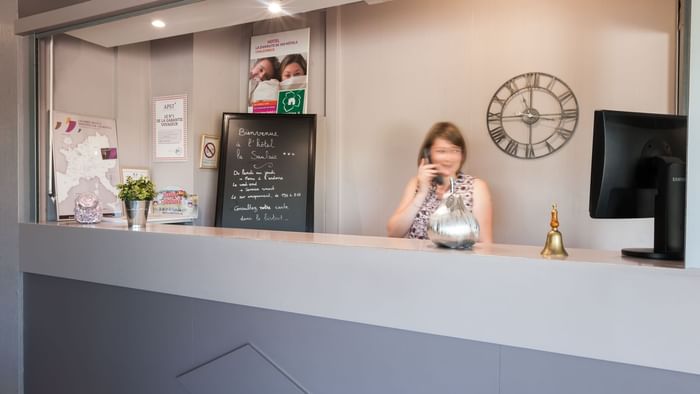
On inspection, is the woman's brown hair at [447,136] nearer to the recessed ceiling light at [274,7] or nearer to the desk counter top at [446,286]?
the recessed ceiling light at [274,7]

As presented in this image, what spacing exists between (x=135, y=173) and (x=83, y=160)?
0.43 m

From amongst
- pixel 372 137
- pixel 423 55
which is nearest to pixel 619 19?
pixel 423 55

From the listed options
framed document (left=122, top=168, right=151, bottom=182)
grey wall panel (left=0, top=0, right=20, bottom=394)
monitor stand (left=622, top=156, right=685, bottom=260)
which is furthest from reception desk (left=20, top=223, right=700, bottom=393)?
framed document (left=122, top=168, right=151, bottom=182)

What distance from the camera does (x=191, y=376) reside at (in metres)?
1.91

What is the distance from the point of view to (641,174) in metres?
1.31

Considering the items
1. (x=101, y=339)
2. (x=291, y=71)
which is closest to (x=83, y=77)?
(x=291, y=71)

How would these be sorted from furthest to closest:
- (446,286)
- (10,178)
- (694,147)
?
(10,178) < (446,286) < (694,147)

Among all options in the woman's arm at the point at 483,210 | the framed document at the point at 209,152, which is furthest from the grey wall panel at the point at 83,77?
the woman's arm at the point at 483,210

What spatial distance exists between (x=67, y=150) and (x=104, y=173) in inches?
11.7

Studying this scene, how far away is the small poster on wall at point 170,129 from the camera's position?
10.8ft

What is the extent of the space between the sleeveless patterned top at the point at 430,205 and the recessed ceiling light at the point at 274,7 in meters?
1.22

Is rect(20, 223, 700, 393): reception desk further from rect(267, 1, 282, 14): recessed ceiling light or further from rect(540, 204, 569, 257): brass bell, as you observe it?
rect(267, 1, 282, 14): recessed ceiling light

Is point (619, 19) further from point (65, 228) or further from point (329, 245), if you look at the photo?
point (65, 228)

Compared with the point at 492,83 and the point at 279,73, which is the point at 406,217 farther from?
the point at 279,73
